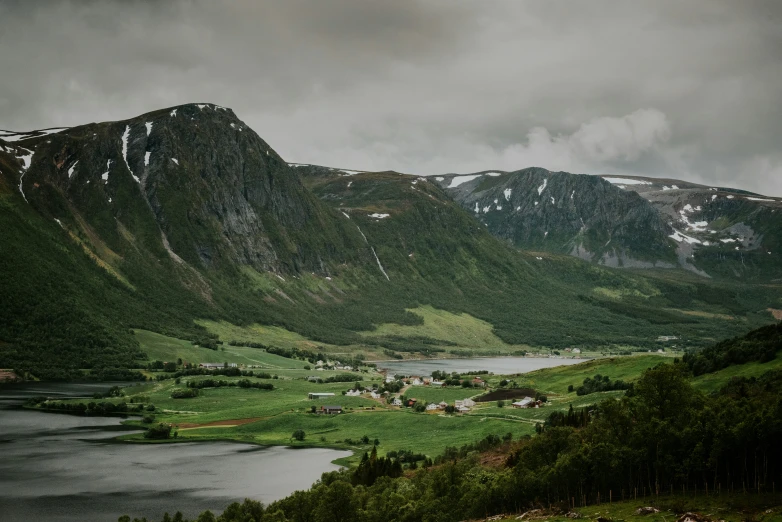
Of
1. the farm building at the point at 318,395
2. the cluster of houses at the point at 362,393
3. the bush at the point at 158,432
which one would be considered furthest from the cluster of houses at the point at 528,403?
the bush at the point at 158,432

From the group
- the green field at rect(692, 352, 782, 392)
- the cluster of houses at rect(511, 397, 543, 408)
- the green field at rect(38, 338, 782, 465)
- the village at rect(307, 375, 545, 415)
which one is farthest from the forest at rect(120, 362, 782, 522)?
the village at rect(307, 375, 545, 415)

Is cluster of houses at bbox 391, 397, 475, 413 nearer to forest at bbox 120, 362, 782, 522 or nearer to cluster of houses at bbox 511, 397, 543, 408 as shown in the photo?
cluster of houses at bbox 511, 397, 543, 408

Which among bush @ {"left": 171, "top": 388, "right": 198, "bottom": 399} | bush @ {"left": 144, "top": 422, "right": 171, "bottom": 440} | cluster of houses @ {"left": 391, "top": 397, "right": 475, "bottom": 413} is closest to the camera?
bush @ {"left": 144, "top": 422, "right": 171, "bottom": 440}

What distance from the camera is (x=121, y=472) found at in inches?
4557

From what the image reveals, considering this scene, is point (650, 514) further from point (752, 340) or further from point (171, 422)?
point (171, 422)

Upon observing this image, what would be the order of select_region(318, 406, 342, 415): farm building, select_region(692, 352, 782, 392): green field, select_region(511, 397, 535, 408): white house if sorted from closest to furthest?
select_region(692, 352, 782, 392): green field → select_region(511, 397, 535, 408): white house → select_region(318, 406, 342, 415): farm building

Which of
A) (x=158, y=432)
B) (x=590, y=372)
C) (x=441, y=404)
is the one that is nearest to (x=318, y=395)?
(x=441, y=404)

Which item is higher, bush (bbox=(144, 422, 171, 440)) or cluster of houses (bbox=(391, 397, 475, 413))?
cluster of houses (bbox=(391, 397, 475, 413))

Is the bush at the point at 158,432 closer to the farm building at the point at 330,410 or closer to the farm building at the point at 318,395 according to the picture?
the farm building at the point at 330,410

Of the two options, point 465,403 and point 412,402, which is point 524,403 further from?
point 412,402

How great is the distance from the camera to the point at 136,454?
130000 mm

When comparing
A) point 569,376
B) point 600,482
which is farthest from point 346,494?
point 569,376

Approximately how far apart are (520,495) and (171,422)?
109 metres

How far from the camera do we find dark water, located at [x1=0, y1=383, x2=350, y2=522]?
9675 cm
